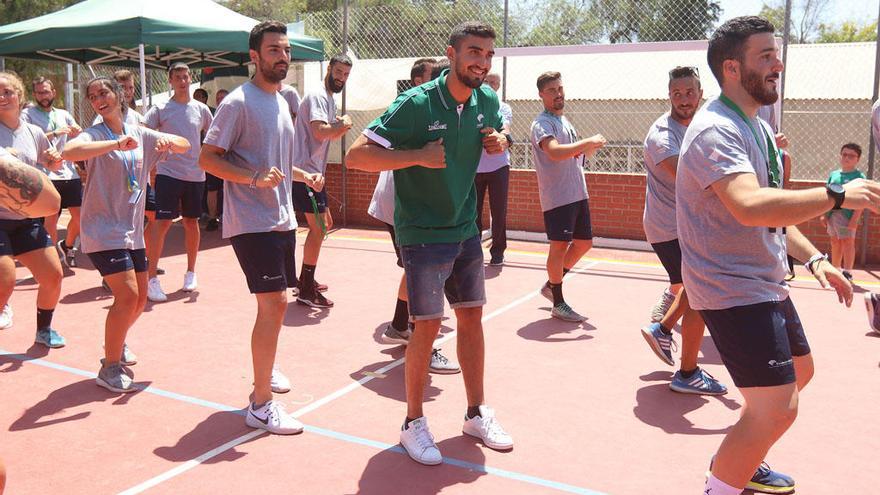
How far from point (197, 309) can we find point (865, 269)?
7376 millimetres

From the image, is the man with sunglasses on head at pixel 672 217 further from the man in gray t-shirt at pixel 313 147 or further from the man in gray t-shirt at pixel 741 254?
the man in gray t-shirt at pixel 313 147

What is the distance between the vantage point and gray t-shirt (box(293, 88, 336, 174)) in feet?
23.5

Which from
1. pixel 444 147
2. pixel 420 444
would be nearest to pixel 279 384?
pixel 420 444

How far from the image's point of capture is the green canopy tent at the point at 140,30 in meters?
9.97

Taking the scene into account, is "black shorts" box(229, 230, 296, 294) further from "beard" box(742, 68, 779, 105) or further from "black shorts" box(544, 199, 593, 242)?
"black shorts" box(544, 199, 593, 242)

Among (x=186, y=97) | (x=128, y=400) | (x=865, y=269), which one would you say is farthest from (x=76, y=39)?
(x=865, y=269)

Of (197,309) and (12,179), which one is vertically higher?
(12,179)

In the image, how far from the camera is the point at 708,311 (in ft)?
10.3

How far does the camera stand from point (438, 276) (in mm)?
4055

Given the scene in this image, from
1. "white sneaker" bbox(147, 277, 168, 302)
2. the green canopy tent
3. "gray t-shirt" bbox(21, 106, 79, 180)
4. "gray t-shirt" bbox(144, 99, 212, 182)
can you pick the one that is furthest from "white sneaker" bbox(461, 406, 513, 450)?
the green canopy tent

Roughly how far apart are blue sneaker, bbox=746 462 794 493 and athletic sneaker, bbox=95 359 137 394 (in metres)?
3.59

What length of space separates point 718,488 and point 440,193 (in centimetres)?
185

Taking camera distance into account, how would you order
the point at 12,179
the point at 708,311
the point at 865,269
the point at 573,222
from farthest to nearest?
the point at 865,269 → the point at 573,222 → the point at 708,311 → the point at 12,179

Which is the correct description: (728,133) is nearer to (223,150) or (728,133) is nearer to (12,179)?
(12,179)
